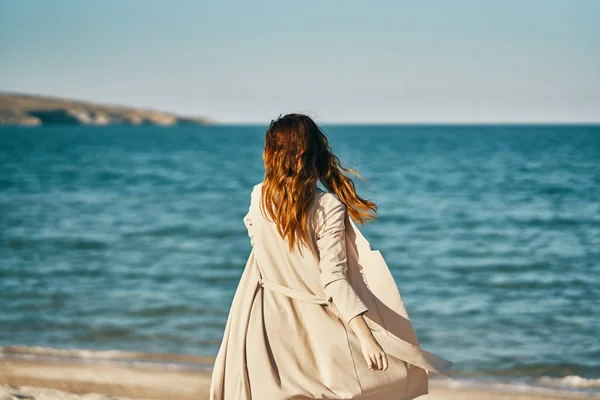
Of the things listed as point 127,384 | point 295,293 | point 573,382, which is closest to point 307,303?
point 295,293

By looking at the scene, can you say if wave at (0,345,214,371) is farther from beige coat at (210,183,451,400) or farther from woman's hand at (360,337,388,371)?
woman's hand at (360,337,388,371)

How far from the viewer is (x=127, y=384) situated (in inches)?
217

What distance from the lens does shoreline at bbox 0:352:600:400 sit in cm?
521

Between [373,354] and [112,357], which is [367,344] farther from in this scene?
[112,357]

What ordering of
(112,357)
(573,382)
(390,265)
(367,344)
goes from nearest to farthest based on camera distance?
(367,344) < (573,382) < (112,357) < (390,265)

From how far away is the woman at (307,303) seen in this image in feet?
9.04

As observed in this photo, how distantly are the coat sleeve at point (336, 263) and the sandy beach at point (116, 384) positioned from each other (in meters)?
2.81

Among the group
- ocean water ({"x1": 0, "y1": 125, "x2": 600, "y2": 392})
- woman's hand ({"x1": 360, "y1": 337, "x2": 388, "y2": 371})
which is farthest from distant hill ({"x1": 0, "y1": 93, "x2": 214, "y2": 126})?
woman's hand ({"x1": 360, "y1": 337, "x2": 388, "y2": 371})

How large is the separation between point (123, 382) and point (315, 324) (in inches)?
127

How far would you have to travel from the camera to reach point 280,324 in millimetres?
2826

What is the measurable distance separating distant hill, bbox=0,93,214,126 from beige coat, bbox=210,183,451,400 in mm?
155164

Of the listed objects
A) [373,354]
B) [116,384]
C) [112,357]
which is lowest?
[112,357]

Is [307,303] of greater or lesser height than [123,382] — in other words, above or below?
above

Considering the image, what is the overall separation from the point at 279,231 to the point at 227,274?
329 inches
